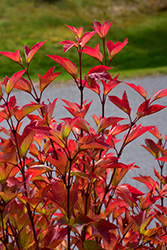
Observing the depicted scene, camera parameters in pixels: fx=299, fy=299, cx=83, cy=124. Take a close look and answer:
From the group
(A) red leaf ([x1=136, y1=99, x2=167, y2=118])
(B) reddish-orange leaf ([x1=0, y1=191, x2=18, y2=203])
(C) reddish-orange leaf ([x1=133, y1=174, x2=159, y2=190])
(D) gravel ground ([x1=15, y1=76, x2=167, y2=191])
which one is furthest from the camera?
(D) gravel ground ([x1=15, y1=76, x2=167, y2=191])

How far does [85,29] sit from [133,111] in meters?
4.50

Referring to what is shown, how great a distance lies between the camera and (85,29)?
26.1 feet

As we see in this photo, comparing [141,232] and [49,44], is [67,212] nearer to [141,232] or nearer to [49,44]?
[141,232]

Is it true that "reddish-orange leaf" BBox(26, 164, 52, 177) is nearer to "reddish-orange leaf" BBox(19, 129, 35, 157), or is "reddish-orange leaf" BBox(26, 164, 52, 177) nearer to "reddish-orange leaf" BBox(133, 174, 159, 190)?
"reddish-orange leaf" BBox(19, 129, 35, 157)

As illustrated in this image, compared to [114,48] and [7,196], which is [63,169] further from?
[114,48]

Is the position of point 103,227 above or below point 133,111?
below

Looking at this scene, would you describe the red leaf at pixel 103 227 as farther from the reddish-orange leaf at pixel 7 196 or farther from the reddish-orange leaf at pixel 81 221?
the reddish-orange leaf at pixel 7 196

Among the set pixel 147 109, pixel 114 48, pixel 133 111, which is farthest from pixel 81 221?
pixel 133 111

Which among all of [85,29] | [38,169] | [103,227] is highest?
[85,29]

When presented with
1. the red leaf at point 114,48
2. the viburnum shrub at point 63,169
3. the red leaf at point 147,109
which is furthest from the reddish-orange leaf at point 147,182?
the red leaf at point 114,48

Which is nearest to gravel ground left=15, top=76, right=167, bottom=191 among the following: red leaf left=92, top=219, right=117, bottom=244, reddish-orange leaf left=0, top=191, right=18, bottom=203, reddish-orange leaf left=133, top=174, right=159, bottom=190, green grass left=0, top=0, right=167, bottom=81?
green grass left=0, top=0, right=167, bottom=81

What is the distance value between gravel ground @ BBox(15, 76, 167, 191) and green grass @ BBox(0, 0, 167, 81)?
479 millimetres

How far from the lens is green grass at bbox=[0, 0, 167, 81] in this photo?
6.16 metres

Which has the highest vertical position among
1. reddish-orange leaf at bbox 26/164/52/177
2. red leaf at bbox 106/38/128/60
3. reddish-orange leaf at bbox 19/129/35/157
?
red leaf at bbox 106/38/128/60
